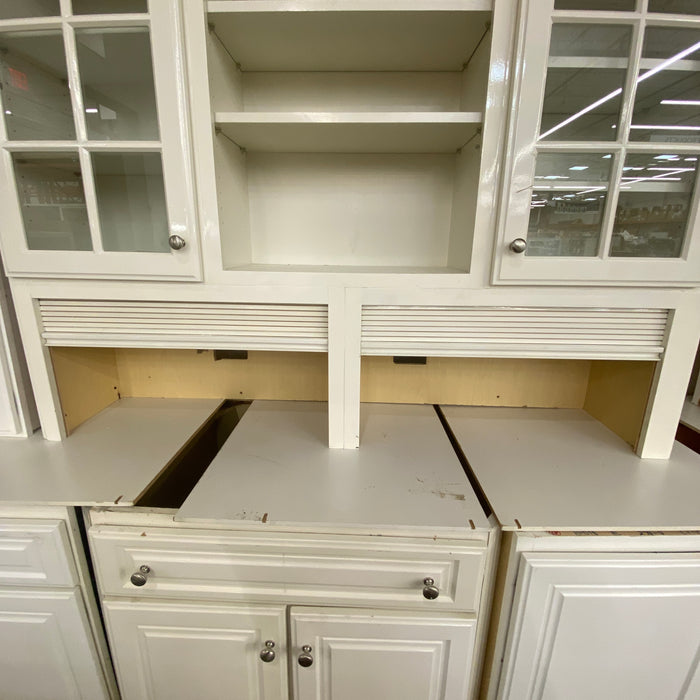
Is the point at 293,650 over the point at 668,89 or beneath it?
beneath

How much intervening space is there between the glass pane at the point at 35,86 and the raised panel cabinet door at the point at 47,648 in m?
1.09

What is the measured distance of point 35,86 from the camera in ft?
2.81

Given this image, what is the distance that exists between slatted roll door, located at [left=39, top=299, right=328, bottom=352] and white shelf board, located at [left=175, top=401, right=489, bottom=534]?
294mm

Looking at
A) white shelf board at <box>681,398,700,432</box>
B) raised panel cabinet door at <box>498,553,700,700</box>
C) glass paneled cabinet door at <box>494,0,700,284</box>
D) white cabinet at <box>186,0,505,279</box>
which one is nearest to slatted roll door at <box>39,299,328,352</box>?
white cabinet at <box>186,0,505,279</box>

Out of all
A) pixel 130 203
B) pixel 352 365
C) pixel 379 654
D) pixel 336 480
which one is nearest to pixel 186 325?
pixel 130 203

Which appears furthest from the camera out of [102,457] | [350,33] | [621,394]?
[621,394]

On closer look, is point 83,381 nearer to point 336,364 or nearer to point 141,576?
point 141,576

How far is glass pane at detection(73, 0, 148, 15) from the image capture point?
778mm

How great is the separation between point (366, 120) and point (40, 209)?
0.83 m

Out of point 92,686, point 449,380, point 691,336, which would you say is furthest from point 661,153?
point 92,686

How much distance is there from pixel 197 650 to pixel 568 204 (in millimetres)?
1361

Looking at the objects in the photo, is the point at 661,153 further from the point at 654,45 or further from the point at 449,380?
the point at 449,380

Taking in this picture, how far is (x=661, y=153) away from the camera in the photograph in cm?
81

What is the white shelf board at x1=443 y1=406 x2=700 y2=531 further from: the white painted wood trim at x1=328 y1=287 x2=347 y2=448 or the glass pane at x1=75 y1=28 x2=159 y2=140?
the glass pane at x1=75 y1=28 x2=159 y2=140
